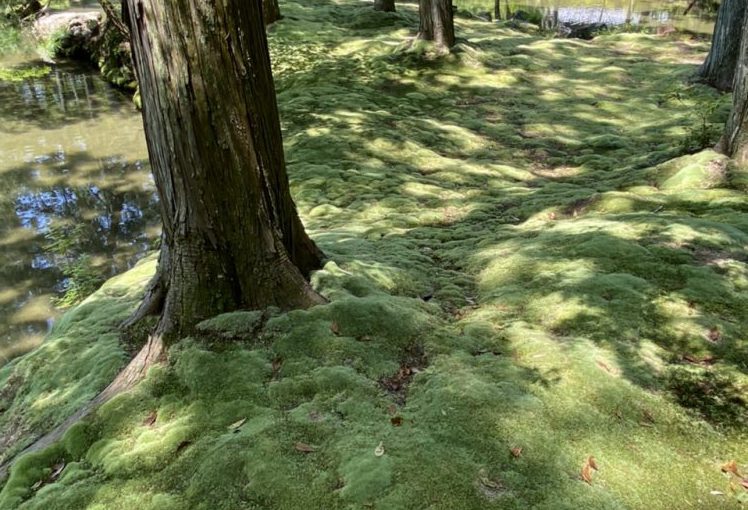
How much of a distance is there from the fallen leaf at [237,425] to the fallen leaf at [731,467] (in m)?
3.14

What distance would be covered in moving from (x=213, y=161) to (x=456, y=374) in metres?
2.44

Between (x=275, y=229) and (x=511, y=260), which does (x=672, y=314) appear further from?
(x=275, y=229)

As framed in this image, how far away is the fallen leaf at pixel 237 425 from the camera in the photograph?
11.9 ft

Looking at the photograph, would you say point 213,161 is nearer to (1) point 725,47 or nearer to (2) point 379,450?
(2) point 379,450

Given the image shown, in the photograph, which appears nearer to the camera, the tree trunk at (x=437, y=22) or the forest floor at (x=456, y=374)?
the forest floor at (x=456, y=374)

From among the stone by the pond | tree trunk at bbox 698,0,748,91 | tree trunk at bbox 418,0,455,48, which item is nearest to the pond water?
the stone by the pond

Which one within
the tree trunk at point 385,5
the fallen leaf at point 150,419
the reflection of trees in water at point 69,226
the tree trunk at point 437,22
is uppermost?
the tree trunk at point 385,5

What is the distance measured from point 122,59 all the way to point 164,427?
67.3 feet

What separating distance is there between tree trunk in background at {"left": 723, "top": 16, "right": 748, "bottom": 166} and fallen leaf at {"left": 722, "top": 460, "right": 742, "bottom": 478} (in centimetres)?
542

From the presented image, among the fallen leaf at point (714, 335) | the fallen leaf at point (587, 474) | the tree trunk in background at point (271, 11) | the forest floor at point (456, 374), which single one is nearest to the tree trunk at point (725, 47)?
the forest floor at point (456, 374)

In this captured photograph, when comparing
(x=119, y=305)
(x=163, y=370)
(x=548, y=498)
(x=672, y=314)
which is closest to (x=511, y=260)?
(x=672, y=314)

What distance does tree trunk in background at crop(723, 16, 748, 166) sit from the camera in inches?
276

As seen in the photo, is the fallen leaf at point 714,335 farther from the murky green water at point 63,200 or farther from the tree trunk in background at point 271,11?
the tree trunk in background at point 271,11

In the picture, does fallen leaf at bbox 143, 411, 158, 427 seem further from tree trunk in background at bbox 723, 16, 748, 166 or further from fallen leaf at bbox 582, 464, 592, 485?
tree trunk in background at bbox 723, 16, 748, 166
